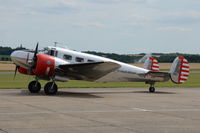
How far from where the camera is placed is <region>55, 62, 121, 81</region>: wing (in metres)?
20.4

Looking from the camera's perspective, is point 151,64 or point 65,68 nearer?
point 65,68

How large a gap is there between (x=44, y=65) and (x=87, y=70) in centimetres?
248

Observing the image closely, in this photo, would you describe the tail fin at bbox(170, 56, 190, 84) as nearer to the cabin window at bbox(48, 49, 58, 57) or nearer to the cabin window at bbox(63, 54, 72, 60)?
the cabin window at bbox(63, 54, 72, 60)

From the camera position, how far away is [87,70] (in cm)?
2127

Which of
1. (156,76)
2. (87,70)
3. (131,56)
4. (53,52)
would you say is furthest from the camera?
(131,56)

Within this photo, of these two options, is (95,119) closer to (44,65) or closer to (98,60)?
(44,65)

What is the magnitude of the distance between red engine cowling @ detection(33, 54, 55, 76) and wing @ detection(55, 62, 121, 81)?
442mm

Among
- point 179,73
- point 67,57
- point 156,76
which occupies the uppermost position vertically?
point 67,57

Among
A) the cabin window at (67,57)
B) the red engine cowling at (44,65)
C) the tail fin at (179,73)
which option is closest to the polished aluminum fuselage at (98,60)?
the cabin window at (67,57)

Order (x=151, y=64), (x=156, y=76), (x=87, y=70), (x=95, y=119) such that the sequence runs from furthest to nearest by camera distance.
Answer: (x=151, y=64)
(x=156, y=76)
(x=87, y=70)
(x=95, y=119)

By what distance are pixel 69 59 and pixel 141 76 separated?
5139 mm

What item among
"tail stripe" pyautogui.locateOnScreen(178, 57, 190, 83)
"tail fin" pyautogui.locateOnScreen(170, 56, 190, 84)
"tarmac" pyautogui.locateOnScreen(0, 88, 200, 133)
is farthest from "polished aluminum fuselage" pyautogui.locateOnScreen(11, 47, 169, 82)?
"tarmac" pyautogui.locateOnScreen(0, 88, 200, 133)

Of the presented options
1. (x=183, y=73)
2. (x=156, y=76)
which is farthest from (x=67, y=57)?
(x=183, y=73)

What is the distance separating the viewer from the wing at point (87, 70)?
2038 cm
